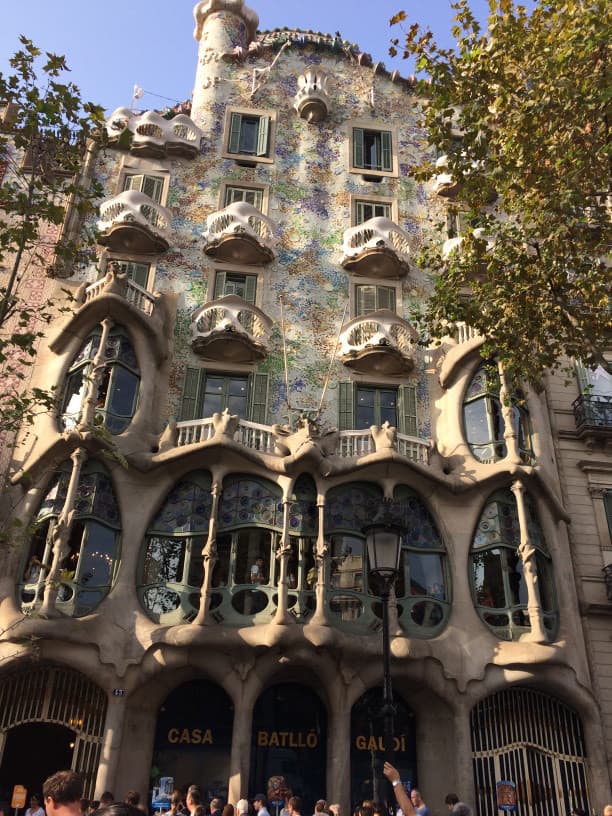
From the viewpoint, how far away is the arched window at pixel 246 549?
625 inches

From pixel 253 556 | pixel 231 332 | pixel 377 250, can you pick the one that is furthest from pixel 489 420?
pixel 231 332

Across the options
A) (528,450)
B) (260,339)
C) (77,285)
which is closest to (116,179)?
(77,285)

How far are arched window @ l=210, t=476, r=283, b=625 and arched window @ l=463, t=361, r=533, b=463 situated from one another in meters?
5.23

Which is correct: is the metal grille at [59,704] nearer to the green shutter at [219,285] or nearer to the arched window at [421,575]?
the arched window at [421,575]

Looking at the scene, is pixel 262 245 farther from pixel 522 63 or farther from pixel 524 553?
pixel 524 553

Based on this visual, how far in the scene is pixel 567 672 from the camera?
15.9m

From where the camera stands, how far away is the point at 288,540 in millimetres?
16047

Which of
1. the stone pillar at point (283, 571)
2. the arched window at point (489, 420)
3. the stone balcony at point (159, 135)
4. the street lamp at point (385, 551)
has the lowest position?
the street lamp at point (385, 551)

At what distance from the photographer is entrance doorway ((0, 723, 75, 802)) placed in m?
15.0

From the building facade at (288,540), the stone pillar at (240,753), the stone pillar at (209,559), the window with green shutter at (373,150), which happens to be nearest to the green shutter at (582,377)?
the building facade at (288,540)

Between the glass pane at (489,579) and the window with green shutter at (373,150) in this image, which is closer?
the glass pane at (489,579)

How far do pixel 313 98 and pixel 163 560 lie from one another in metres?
16.8

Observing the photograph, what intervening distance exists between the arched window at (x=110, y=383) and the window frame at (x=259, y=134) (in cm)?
864

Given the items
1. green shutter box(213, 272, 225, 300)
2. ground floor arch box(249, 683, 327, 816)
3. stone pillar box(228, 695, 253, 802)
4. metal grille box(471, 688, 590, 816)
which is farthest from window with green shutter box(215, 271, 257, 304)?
metal grille box(471, 688, 590, 816)
